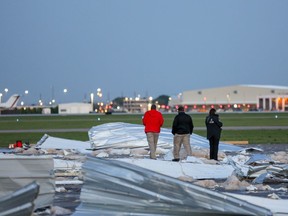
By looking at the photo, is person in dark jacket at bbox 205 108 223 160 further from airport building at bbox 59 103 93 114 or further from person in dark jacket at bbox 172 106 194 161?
airport building at bbox 59 103 93 114

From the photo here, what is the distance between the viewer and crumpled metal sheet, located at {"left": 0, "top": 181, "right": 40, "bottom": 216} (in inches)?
364

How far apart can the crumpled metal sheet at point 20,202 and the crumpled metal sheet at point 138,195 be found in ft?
3.80

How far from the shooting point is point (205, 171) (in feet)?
59.9

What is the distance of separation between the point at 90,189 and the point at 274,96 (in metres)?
172

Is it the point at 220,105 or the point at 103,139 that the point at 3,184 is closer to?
the point at 103,139

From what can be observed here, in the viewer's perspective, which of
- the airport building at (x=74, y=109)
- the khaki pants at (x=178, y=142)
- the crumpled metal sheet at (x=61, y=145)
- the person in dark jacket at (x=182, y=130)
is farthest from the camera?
the airport building at (x=74, y=109)

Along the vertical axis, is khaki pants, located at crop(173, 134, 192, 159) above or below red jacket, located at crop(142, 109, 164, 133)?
below

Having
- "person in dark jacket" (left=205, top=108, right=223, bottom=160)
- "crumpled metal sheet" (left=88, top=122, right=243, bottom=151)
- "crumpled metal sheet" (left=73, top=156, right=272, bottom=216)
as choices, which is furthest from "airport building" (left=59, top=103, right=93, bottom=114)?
"crumpled metal sheet" (left=73, top=156, right=272, bottom=216)

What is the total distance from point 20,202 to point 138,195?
5.73 ft

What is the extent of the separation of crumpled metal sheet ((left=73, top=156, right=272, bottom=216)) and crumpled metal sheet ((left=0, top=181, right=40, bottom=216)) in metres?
1.16

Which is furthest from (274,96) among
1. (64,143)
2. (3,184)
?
(3,184)

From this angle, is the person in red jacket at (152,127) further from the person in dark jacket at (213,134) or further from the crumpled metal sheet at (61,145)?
the crumpled metal sheet at (61,145)

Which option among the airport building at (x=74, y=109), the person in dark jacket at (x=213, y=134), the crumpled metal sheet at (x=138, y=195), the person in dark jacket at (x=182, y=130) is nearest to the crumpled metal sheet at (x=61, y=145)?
the person in dark jacket at (x=182, y=130)

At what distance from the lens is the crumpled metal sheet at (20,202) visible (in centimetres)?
924
